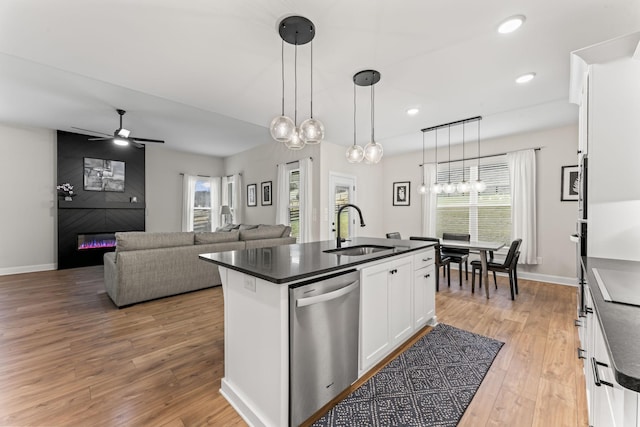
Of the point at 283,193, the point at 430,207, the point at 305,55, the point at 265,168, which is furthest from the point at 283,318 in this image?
the point at 265,168

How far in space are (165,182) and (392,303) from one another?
23.1 ft

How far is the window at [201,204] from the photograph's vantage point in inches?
293

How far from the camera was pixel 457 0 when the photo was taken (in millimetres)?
1818

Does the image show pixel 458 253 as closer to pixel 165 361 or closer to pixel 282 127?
pixel 282 127

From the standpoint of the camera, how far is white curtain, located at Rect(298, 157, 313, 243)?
544cm

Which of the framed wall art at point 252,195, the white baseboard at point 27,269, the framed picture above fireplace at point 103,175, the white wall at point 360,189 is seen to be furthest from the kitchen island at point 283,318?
the white baseboard at point 27,269

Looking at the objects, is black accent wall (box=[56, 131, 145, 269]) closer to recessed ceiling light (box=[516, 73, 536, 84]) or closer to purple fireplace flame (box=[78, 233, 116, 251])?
purple fireplace flame (box=[78, 233, 116, 251])

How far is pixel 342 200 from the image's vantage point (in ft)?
19.1

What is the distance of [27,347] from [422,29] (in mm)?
4383

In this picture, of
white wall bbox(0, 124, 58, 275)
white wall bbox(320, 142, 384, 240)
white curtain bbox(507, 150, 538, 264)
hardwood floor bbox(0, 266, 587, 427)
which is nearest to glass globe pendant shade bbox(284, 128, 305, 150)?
hardwood floor bbox(0, 266, 587, 427)

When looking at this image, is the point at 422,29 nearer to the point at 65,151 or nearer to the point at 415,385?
the point at 415,385

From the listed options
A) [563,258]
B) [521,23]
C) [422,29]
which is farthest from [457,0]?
[563,258]

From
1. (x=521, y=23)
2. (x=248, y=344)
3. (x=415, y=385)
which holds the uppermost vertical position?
(x=521, y=23)

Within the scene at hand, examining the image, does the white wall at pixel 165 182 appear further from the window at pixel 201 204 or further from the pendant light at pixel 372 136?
the pendant light at pixel 372 136
